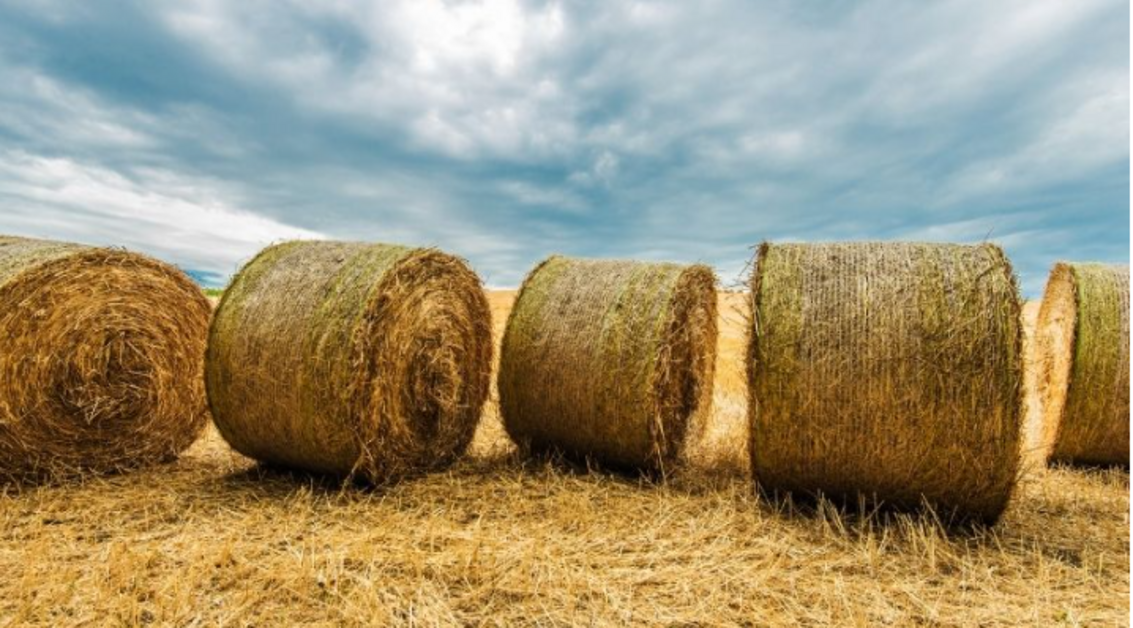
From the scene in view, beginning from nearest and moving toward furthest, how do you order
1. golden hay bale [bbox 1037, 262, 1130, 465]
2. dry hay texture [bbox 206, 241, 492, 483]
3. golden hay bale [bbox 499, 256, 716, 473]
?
dry hay texture [bbox 206, 241, 492, 483], golden hay bale [bbox 499, 256, 716, 473], golden hay bale [bbox 1037, 262, 1130, 465]

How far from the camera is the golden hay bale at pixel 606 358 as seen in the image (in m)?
6.07

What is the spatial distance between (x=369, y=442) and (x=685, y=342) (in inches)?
107

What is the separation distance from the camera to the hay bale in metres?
4.68

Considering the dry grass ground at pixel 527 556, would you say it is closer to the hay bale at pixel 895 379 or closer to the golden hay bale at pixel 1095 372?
the hay bale at pixel 895 379

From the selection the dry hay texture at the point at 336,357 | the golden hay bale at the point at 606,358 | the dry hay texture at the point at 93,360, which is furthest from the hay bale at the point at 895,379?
the dry hay texture at the point at 93,360

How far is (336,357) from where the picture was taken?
17.3 ft

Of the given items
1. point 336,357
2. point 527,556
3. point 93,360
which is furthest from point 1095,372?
point 93,360

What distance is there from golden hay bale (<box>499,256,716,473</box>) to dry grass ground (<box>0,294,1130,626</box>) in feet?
1.20

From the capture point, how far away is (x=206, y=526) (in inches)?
193

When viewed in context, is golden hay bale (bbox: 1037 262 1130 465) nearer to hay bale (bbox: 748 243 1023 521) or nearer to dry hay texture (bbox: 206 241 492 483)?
hay bale (bbox: 748 243 1023 521)

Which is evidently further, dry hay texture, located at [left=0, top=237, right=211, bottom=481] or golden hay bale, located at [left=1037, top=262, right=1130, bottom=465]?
golden hay bale, located at [left=1037, top=262, right=1130, bottom=465]

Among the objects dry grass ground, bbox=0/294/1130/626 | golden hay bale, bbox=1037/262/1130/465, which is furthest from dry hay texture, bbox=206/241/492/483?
golden hay bale, bbox=1037/262/1130/465

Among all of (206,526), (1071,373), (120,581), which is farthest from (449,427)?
(1071,373)

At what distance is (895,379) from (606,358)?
7.03ft
